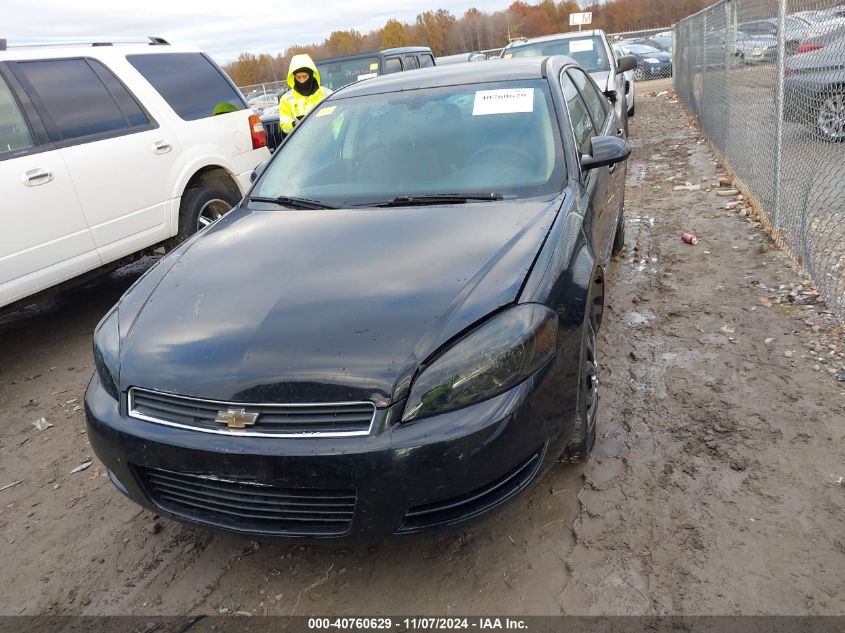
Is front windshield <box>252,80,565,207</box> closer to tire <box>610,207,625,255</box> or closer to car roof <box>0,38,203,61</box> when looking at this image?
tire <box>610,207,625,255</box>

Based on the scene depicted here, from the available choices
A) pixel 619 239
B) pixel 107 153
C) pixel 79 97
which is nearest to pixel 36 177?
pixel 107 153

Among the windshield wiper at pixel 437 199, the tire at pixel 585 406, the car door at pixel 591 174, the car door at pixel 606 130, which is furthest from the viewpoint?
the car door at pixel 606 130

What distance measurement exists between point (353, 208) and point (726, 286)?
296 centimetres

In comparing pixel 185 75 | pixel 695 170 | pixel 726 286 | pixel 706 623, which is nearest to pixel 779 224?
pixel 726 286

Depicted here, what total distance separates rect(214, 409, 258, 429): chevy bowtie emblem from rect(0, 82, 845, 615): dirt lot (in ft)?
1.47

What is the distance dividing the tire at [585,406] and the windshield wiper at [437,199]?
735 millimetres

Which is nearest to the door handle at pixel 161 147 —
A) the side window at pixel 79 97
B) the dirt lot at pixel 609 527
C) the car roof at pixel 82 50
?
the side window at pixel 79 97

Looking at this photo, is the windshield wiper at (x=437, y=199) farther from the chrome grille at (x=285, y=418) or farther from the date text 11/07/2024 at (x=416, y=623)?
the date text 11/07/2024 at (x=416, y=623)

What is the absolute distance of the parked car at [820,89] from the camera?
4.31 metres

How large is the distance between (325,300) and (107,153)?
132 inches

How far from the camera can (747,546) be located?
236cm

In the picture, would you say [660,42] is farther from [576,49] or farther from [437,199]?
[437,199]

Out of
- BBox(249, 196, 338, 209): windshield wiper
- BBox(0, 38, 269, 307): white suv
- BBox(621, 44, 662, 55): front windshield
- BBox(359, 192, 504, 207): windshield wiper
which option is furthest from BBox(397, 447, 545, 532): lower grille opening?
BBox(621, 44, 662, 55): front windshield

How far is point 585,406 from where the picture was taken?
103 inches
